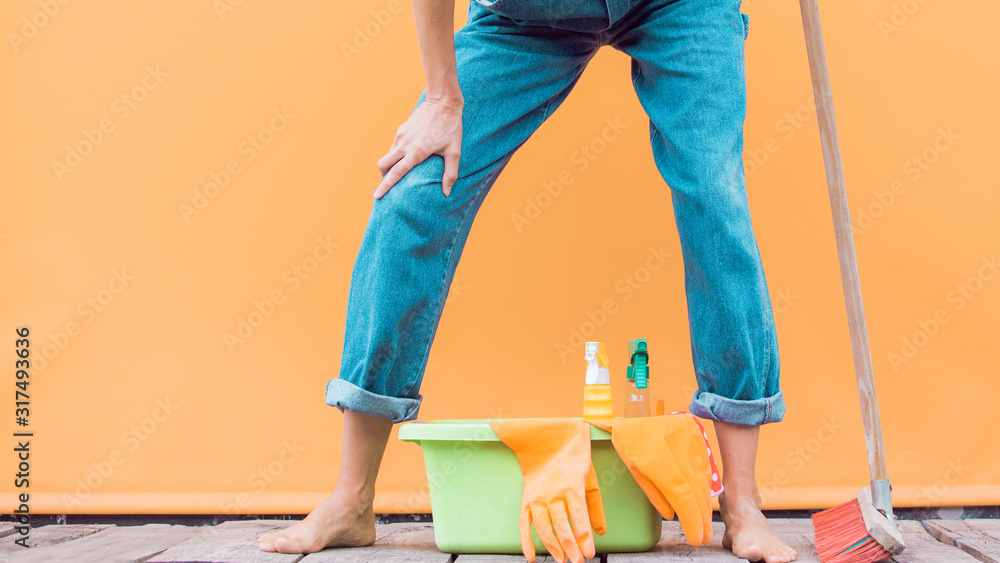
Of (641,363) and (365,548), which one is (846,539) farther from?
(365,548)

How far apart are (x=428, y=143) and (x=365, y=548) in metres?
0.54

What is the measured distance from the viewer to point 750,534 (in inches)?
36.4

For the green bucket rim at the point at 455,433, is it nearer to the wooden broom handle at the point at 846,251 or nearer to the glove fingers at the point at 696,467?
the glove fingers at the point at 696,467

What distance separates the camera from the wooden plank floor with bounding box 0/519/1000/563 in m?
0.91

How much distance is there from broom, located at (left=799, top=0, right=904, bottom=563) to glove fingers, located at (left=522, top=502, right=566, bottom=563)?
12.6 inches

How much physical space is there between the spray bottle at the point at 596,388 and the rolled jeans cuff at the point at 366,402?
32 cm

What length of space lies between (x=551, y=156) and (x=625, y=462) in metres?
0.78

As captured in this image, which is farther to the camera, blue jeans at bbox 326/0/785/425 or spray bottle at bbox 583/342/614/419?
spray bottle at bbox 583/342/614/419

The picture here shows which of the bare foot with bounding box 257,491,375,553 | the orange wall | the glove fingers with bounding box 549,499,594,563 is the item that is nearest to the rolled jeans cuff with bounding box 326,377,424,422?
the bare foot with bounding box 257,491,375,553

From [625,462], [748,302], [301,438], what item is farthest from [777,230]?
[301,438]

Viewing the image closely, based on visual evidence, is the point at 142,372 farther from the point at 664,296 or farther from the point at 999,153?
the point at 999,153

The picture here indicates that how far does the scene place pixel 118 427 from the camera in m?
1.46

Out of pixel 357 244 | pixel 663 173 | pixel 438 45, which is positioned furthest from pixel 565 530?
pixel 357 244

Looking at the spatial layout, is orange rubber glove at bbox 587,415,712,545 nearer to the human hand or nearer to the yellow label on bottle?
the yellow label on bottle
